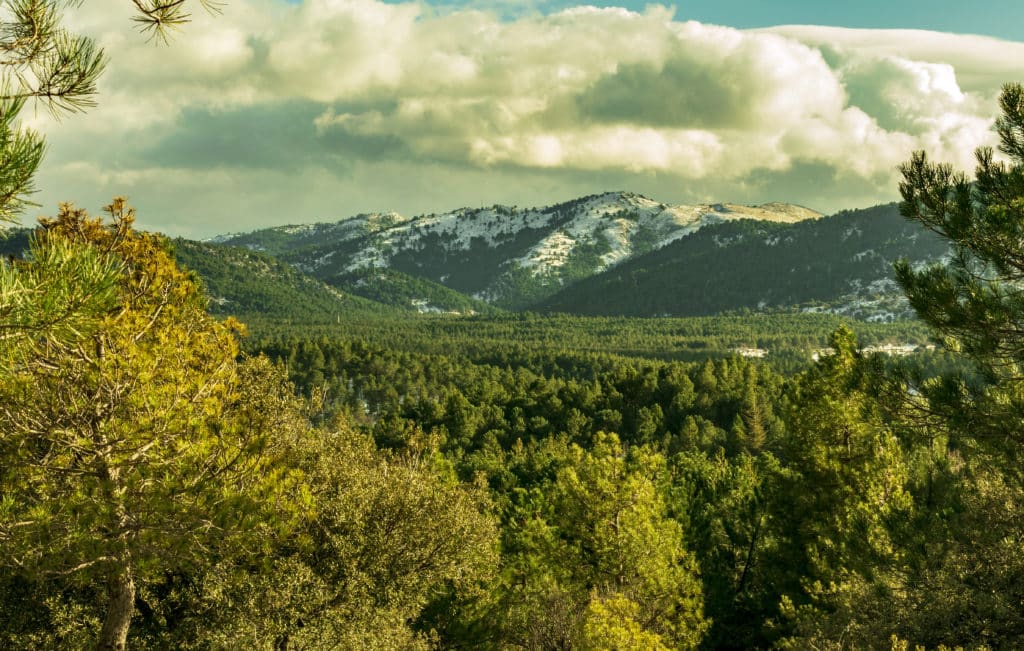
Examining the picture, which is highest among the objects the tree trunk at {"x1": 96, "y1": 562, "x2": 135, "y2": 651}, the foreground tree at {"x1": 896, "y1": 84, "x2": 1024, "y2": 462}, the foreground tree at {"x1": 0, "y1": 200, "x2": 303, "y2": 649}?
the foreground tree at {"x1": 896, "y1": 84, "x2": 1024, "y2": 462}

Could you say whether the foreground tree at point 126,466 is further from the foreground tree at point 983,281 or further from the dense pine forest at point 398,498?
the foreground tree at point 983,281

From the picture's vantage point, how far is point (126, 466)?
16.6 metres

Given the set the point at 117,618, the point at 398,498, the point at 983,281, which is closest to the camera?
the point at 983,281

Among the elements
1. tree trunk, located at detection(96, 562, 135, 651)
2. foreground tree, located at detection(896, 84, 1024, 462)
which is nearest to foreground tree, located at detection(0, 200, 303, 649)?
tree trunk, located at detection(96, 562, 135, 651)

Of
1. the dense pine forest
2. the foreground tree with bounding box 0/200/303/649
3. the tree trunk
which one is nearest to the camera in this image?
the dense pine forest

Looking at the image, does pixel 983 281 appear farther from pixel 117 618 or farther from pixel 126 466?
pixel 117 618

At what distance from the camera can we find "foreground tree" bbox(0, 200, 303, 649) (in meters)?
16.8

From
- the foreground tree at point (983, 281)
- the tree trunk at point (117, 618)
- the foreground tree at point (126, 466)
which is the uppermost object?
the foreground tree at point (983, 281)

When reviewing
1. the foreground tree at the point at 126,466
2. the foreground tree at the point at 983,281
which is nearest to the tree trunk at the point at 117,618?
the foreground tree at the point at 126,466

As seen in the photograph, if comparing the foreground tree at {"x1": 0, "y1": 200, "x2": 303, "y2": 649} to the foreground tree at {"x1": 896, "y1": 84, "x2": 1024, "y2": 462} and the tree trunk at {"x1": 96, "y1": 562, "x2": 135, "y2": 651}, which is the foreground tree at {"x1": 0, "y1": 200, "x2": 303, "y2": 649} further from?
the foreground tree at {"x1": 896, "y1": 84, "x2": 1024, "y2": 462}

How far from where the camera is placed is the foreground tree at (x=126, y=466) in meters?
16.8

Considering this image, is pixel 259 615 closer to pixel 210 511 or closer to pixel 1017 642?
pixel 210 511

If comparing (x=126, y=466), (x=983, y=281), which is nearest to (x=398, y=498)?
(x=126, y=466)

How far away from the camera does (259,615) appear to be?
64.2 ft
